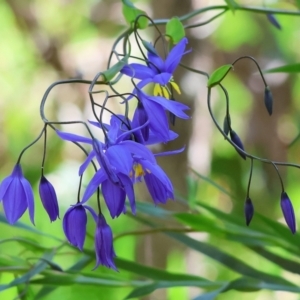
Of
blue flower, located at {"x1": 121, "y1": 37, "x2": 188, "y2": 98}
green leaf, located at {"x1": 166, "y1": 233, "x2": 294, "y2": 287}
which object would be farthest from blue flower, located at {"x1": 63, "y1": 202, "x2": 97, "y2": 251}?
green leaf, located at {"x1": 166, "y1": 233, "x2": 294, "y2": 287}

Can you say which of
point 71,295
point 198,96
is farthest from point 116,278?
point 198,96

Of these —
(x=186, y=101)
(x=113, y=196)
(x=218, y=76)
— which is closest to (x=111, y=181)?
(x=113, y=196)

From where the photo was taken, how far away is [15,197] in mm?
414

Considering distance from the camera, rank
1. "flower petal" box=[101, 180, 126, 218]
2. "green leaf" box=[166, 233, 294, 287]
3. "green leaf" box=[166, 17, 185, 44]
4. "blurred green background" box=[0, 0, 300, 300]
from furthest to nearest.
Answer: "blurred green background" box=[0, 0, 300, 300]
"green leaf" box=[166, 233, 294, 287]
"green leaf" box=[166, 17, 185, 44]
"flower petal" box=[101, 180, 126, 218]

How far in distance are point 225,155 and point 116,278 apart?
2.60 ft

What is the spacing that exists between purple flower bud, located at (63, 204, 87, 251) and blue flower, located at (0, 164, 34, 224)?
1.1 inches

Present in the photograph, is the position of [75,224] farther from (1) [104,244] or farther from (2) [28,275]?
(2) [28,275]

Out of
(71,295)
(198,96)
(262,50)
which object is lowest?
(71,295)

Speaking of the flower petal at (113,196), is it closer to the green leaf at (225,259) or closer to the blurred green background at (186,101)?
the green leaf at (225,259)

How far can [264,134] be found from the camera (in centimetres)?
143

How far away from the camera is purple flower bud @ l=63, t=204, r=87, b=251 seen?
0.41 metres

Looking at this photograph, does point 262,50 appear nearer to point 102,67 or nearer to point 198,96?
point 198,96

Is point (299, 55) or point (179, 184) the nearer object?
point (179, 184)

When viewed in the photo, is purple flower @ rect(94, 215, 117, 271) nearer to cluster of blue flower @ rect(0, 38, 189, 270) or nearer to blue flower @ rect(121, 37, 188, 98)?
cluster of blue flower @ rect(0, 38, 189, 270)
